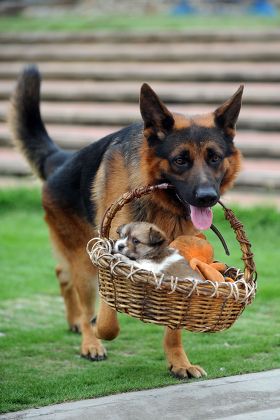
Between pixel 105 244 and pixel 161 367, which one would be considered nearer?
pixel 105 244

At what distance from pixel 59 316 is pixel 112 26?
11.0 metres

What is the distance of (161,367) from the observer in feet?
15.3

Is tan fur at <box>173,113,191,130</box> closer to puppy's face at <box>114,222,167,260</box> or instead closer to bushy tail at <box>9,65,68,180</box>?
puppy's face at <box>114,222,167,260</box>

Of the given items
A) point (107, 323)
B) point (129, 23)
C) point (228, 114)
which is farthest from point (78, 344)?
point (129, 23)

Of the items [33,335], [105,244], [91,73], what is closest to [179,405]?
[105,244]

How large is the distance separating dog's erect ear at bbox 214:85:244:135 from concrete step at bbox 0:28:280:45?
9128 mm

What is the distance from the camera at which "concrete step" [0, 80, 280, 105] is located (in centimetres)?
1140

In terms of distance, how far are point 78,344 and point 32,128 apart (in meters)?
1.68

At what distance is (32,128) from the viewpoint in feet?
19.4

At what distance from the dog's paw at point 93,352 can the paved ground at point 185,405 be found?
103cm

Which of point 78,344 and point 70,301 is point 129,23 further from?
point 78,344

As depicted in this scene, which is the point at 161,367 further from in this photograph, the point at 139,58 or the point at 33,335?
the point at 139,58

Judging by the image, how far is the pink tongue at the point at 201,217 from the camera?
4.03 meters

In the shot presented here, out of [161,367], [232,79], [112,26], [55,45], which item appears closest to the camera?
[161,367]
